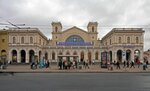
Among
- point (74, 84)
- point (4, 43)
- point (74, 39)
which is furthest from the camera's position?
point (74, 39)

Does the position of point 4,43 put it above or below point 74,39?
below

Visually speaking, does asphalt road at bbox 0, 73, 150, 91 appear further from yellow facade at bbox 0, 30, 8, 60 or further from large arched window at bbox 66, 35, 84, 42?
large arched window at bbox 66, 35, 84, 42

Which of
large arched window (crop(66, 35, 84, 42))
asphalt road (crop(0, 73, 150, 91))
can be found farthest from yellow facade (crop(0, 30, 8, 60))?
asphalt road (crop(0, 73, 150, 91))

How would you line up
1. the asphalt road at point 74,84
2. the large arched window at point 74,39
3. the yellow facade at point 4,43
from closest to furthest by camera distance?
the asphalt road at point 74,84 < the yellow facade at point 4,43 < the large arched window at point 74,39

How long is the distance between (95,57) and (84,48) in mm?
5054

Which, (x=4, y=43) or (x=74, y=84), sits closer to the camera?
(x=74, y=84)

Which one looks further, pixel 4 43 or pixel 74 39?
pixel 74 39

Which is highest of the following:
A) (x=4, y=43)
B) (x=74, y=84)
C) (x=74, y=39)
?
(x=74, y=39)

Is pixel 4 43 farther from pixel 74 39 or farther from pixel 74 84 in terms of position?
pixel 74 84

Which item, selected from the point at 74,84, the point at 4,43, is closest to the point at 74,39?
the point at 4,43

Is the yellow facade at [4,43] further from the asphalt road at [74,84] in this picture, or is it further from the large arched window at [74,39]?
the asphalt road at [74,84]

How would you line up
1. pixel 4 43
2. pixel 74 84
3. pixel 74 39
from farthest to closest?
1. pixel 74 39
2. pixel 4 43
3. pixel 74 84

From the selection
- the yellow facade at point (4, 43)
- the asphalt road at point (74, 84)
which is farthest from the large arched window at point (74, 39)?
the asphalt road at point (74, 84)

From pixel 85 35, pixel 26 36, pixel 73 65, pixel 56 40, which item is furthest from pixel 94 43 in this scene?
pixel 73 65
